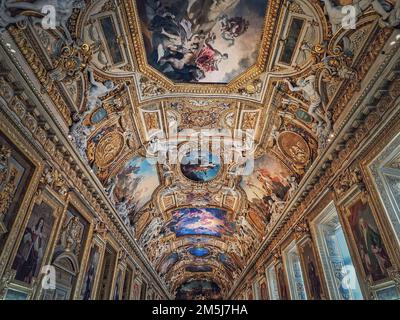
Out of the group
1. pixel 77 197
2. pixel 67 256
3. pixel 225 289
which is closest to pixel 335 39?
pixel 77 197

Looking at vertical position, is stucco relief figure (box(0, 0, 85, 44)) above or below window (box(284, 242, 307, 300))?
above

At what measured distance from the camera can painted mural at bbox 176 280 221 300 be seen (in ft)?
134

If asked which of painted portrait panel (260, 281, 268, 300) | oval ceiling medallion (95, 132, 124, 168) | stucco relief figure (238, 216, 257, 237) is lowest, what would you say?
painted portrait panel (260, 281, 268, 300)

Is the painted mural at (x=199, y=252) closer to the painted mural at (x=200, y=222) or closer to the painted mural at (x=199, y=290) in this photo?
the painted mural at (x=200, y=222)

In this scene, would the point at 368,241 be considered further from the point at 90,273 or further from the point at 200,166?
the point at 200,166

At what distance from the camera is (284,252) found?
14.2 metres

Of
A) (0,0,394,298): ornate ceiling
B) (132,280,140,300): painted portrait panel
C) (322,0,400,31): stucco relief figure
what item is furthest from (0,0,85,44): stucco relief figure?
(132,280,140,300): painted portrait panel

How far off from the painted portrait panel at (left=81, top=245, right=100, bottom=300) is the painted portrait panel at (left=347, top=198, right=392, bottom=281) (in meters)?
9.43

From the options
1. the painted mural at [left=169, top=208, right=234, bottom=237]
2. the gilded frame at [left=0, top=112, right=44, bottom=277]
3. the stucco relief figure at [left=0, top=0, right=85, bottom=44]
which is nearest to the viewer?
the stucco relief figure at [left=0, top=0, right=85, bottom=44]

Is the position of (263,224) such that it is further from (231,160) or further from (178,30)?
(178,30)

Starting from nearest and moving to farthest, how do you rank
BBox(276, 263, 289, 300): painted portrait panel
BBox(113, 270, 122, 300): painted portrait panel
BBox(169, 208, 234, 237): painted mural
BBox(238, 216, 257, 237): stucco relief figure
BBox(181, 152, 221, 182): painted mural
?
BBox(276, 263, 289, 300): painted portrait panel → BBox(113, 270, 122, 300): painted portrait panel → BBox(181, 152, 221, 182): painted mural → BBox(238, 216, 257, 237): stucco relief figure → BBox(169, 208, 234, 237): painted mural

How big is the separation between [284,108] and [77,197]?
855 centimetres

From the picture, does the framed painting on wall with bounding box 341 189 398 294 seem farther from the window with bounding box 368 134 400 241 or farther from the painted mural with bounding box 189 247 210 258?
the painted mural with bounding box 189 247 210 258
